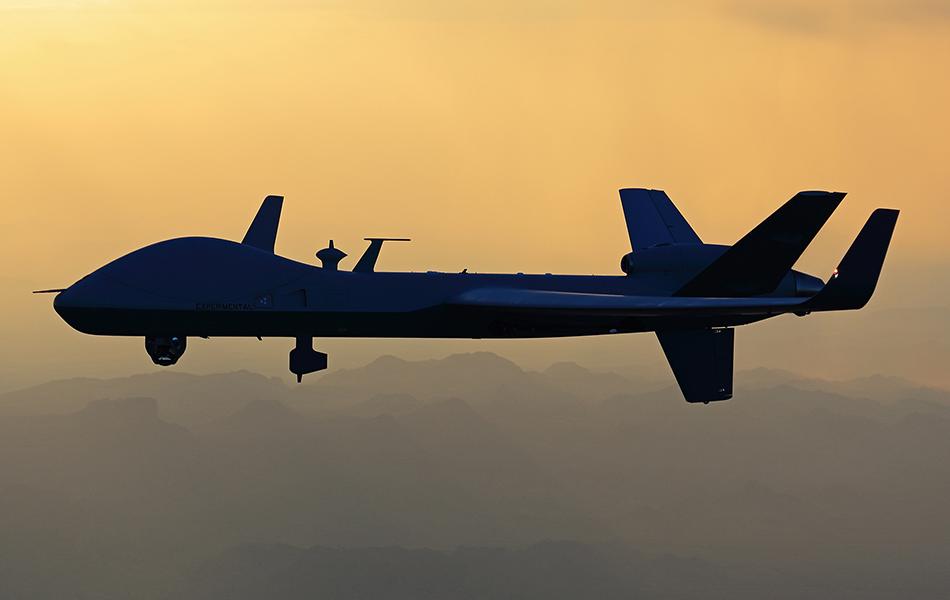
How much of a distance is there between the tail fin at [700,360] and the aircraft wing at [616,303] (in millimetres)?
3087

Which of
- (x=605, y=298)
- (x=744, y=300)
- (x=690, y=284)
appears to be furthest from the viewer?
(x=690, y=284)

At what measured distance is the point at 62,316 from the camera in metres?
36.3

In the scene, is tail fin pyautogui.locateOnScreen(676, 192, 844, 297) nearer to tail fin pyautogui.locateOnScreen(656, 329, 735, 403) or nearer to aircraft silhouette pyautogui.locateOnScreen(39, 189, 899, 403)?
aircraft silhouette pyautogui.locateOnScreen(39, 189, 899, 403)

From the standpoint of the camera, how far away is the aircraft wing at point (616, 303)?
31.5 meters

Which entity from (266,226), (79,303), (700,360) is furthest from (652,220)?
(79,303)

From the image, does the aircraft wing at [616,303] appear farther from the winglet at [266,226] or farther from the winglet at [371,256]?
the winglet at [266,226]

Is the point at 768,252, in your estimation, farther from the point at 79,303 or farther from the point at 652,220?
the point at 79,303

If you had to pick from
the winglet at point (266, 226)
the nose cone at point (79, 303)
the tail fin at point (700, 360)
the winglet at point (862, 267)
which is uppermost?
the winglet at point (266, 226)

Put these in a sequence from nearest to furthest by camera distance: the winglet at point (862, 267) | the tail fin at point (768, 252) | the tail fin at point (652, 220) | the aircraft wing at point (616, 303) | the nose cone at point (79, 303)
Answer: the aircraft wing at point (616, 303) → the winglet at point (862, 267) → the tail fin at point (768, 252) → the nose cone at point (79, 303) → the tail fin at point (652, 220)

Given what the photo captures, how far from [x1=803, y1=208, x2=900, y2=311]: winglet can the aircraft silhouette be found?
4.70 ft

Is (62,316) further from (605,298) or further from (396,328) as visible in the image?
(605,298)

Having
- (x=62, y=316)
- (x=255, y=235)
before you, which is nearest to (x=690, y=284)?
(x=255, y=235)

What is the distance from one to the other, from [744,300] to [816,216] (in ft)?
14.3

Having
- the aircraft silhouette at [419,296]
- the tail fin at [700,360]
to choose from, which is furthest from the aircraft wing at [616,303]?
the tail fin at [700,360]
